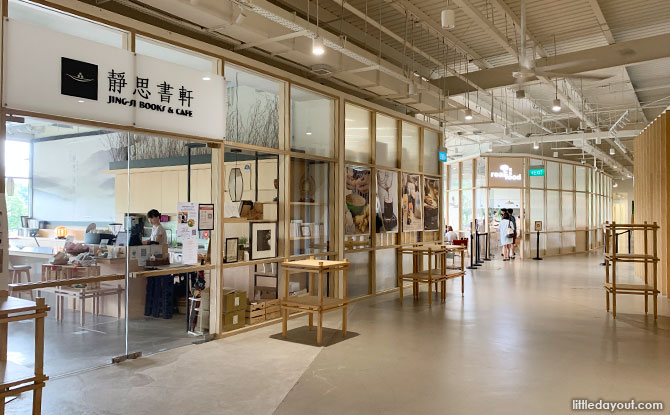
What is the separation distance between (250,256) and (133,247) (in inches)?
68.7

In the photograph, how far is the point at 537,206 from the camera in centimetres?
1964

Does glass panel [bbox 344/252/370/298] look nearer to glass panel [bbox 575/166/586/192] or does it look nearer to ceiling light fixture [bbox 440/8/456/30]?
ceiling light fixture [bbox 440/8/456/30]

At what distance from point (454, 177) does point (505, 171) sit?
2291mm

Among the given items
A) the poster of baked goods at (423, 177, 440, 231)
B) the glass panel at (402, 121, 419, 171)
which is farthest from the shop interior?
the poster of baked goods at (423, 177, 440, 231)

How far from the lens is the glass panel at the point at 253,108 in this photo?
6523mm

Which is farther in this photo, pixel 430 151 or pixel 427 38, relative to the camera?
pixel 430 151

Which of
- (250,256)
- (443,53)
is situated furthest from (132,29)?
(443,53)

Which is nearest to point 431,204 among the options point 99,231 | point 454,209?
point 99,231

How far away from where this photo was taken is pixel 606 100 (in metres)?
14.6

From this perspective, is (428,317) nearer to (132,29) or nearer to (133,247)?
(133,247)

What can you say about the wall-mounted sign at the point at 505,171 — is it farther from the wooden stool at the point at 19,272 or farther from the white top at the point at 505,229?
the wooden stool at the point at 19,272

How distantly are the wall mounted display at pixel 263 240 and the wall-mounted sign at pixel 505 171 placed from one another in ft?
45.4

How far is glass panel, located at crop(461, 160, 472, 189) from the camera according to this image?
1983cm

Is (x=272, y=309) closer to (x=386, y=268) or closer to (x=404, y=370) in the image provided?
(x=404, y=370)
